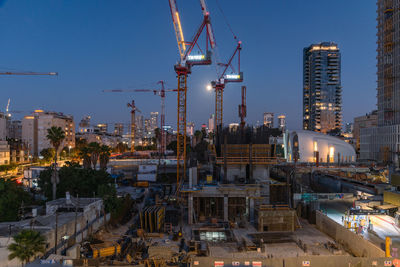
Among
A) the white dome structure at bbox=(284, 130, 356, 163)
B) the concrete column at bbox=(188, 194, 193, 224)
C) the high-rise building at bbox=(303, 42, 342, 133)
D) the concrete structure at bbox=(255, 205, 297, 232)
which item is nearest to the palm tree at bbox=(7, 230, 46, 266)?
the concrete column at bbox=(188, 194, 193, 224)

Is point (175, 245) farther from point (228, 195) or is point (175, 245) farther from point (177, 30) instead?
point (177, 30)

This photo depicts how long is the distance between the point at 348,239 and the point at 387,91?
3036 inches

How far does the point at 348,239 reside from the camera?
74.1 ft

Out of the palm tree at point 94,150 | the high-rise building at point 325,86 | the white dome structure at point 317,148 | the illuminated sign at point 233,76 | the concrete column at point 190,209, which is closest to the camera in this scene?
the concrete column at point 190,209

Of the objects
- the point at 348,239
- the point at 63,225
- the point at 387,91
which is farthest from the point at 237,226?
the point at 387,91

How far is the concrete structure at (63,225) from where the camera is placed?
61.9 feet

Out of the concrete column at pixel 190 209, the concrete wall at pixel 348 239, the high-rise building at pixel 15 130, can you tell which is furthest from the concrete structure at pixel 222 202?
the high-rise building at pixel 15 130

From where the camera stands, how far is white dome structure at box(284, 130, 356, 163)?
75000mm

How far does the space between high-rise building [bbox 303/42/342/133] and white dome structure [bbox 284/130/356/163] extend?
101170 millimetres

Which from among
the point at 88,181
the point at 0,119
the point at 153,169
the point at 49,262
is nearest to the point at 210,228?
the point at 49,262

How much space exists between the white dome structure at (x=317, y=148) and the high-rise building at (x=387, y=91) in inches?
393

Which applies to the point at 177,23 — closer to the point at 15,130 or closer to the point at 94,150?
the point at 94,150

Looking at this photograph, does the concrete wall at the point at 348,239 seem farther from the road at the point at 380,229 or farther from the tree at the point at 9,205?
the tree at the point at 9,205

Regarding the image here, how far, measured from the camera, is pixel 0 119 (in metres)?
104
